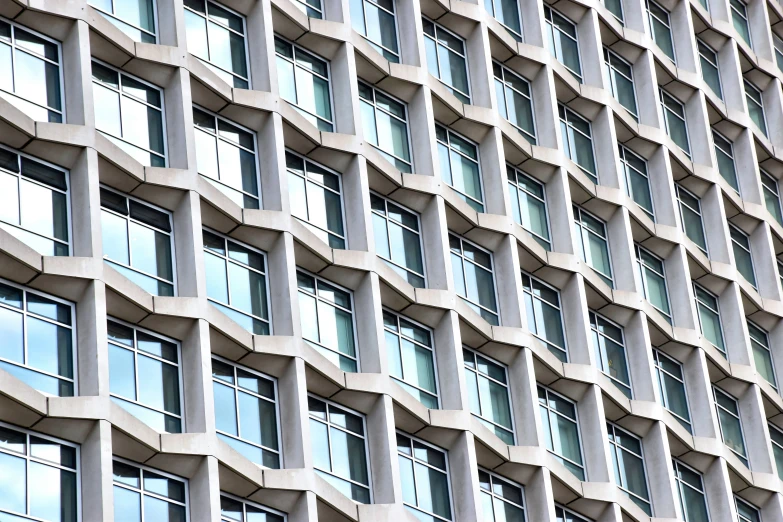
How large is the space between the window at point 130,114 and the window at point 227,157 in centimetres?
115

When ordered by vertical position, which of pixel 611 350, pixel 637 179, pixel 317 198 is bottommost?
pixel 611 350

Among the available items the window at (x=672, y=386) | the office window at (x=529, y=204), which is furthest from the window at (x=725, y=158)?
the office window at (x=529, y=204)

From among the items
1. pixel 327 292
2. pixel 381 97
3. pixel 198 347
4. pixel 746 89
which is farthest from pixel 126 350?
pixel 746 89

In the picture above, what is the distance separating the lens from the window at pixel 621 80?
179 ft

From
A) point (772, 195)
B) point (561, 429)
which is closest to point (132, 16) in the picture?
point (561, 429)

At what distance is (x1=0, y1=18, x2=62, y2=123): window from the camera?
120ft

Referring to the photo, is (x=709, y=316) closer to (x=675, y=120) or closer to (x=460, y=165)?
(x=675, y=120)

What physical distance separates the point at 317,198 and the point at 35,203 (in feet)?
28.7

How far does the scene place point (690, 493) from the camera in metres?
49.5

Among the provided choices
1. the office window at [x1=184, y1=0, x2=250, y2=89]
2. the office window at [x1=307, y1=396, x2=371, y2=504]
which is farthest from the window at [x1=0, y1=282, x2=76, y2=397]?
the office window at [x1=184, y1=0, x2=250, y2=89]

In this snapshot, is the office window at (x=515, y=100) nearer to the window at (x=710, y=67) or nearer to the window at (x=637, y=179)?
the window at (x=637, y=179)

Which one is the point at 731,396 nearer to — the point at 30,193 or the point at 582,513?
the point at 582,513

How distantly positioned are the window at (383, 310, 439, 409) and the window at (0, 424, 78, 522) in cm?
1042

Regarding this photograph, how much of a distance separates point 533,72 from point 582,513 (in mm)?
13722
